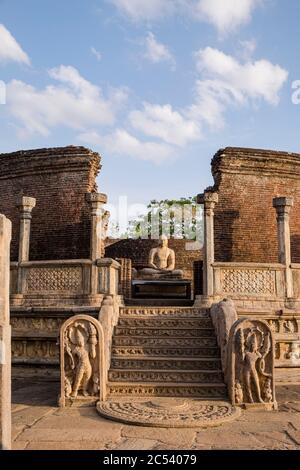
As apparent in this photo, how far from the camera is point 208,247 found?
10.3m

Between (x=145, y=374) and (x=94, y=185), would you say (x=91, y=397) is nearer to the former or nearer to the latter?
(x=145, y=374)

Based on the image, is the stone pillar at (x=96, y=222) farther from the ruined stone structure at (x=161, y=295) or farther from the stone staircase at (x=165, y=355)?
the stone staircase at (x=165, y=355)

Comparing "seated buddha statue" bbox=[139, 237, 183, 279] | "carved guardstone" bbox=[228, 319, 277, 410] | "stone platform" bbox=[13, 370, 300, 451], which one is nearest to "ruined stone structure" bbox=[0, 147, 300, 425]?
"carved guardstone" bbox=[228, 319, 277, 410]

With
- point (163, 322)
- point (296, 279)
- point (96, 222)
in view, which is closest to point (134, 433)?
point (163, 322)

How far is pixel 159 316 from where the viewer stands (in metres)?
7.96

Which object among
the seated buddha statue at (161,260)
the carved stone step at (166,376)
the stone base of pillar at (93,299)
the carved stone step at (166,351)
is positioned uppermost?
the seated buddha statue at (161,260)

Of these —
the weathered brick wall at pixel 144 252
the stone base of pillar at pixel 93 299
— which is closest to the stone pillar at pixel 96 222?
the stone base of pillar at pixel 93 299

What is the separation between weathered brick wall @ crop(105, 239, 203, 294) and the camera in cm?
1709

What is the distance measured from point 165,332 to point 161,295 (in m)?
4.02

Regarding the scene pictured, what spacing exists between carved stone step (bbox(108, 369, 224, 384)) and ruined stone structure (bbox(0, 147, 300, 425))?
0.01 m

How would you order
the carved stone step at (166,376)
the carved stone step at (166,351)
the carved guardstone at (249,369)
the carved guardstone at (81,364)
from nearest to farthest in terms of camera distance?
the carved guardstone at (249,369), the carved guardstone at (81,364), the carved stone step at (166,376), the carved stone step at (166,351)

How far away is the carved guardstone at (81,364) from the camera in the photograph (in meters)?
5.77

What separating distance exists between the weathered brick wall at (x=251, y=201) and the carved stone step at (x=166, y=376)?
723 centimetres

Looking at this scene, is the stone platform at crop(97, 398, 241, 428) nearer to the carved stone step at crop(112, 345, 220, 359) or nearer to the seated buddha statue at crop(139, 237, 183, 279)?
the carved stone step at crop(112, 345, 220, 359)
